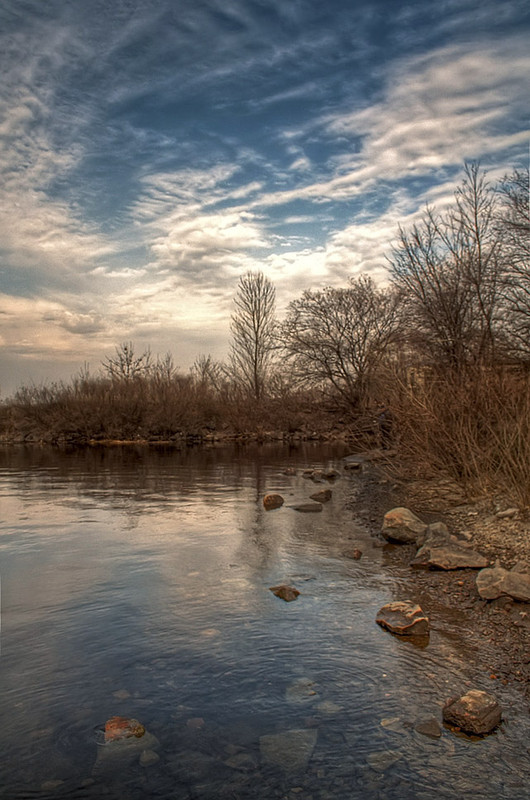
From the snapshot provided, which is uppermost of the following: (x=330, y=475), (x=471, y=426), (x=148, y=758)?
(x=471, y=426)

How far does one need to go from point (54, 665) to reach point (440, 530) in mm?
5745

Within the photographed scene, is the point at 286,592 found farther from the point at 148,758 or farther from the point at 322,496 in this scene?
the point at 322,496

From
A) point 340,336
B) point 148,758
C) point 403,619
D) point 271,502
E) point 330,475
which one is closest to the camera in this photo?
point 148,758

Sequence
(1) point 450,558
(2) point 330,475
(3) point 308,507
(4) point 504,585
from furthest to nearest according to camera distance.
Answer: (2) point 330,475, (3) point 308,507, (1) point 450,558, (4) point 504,585

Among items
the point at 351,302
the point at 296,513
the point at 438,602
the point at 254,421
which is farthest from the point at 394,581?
the point at 254,421

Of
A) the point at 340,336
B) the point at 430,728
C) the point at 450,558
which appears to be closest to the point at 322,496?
the point at 450,558

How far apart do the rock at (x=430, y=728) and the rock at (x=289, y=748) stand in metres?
0.71

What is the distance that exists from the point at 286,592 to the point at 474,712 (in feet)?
10.3

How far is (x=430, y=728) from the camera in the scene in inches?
171

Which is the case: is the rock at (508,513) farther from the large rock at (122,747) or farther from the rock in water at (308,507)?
the large rock at (122,747)

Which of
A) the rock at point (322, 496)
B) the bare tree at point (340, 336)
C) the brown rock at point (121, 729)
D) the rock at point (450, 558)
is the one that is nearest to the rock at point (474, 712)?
the brown rock at point (121, 729)

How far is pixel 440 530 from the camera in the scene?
30.3ft

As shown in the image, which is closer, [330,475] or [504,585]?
[504,585]

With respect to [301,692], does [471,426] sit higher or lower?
higher
